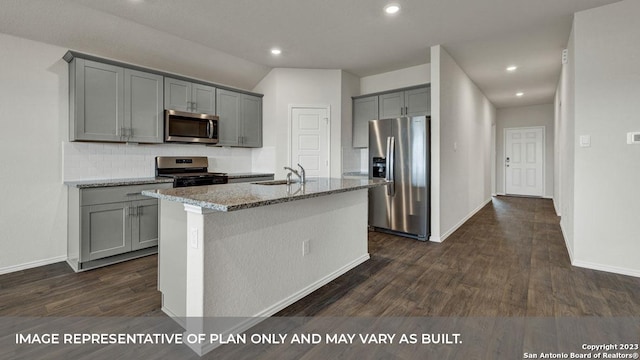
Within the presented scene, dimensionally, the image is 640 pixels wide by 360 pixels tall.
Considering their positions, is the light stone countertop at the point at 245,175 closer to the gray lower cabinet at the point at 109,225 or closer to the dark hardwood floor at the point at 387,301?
the gray lower cabinet at the point at 109,225

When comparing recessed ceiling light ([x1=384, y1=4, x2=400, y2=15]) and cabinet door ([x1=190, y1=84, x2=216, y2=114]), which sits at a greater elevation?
recessed ceiling light ([x1=384, y1=4, x2=400, y2=15])

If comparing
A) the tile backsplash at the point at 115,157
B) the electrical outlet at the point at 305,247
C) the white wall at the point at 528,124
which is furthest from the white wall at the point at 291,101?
the white wall at the point at 528,124

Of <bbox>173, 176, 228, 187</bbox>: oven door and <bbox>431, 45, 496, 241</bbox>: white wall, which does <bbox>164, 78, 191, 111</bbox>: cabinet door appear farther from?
<bbox>431, 45, 496, 241</bbox>: white wall

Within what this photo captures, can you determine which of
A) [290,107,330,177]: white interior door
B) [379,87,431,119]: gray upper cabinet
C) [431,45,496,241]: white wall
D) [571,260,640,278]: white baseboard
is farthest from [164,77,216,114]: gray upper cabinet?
[571,260,640,278]: white baseboard

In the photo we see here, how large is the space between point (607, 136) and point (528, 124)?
6112 mm

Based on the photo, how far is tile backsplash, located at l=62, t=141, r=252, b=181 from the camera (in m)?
3.29

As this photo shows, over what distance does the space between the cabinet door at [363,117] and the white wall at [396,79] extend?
405mm

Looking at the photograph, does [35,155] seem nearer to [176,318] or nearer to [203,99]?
[203,99]

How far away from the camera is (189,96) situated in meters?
4.00

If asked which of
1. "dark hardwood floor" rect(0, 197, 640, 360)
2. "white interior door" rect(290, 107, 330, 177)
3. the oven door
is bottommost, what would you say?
"dark hardwood floor" rect(0, 197, 640, 360)

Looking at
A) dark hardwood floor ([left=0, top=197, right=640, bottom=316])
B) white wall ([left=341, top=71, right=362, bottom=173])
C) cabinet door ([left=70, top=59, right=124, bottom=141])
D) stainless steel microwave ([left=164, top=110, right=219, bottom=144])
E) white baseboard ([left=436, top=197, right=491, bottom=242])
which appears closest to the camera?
dark hardwood floor ([left=0, top=197, right=640, bottom=316])

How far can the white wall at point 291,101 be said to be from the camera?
4793mm

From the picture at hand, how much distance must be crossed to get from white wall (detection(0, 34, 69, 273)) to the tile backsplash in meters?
0.12

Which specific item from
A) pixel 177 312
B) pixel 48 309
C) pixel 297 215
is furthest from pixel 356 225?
pixel 48 309
